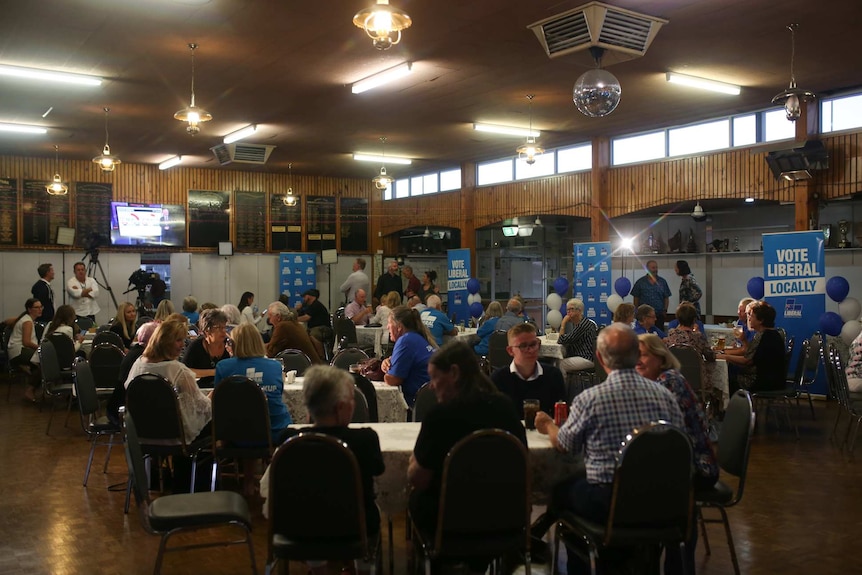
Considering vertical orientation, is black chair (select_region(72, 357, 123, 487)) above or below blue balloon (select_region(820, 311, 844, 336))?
below

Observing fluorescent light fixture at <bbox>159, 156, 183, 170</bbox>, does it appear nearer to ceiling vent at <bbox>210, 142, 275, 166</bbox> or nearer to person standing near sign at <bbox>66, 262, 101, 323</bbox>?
ceiling vent at <bbox>210, 142, 275, 166</bbox>

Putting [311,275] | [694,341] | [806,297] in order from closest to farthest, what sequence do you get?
[694,341]
[806,297]
[311,275]

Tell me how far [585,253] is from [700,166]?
2342 mm

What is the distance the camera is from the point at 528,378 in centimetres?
455

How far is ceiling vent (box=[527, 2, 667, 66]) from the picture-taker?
6.85m

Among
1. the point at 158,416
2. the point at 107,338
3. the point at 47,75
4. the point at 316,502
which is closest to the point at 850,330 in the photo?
the point at 158,416

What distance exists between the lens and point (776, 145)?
35.9ft

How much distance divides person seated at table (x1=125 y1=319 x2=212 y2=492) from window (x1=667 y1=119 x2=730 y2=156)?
9.40 m

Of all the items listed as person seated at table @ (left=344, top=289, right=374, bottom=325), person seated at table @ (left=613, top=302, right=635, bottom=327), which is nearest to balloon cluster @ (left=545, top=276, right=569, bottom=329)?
person seated at table @ (left=344, top=289, right=374, bottom=325)

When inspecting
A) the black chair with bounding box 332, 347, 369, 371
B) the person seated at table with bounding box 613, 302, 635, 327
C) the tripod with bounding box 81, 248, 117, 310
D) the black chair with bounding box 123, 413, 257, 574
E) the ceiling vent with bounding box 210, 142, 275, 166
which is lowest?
the black chair with bounding box 123, 413, 257, 574

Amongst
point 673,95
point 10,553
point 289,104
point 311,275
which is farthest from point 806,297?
point 311,275

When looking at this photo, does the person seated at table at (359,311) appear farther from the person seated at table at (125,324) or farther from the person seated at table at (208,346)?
the person seated at table at (208,346)

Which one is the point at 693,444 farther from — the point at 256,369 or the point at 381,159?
the point at 381,159

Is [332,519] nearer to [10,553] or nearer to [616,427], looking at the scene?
[616,427]
